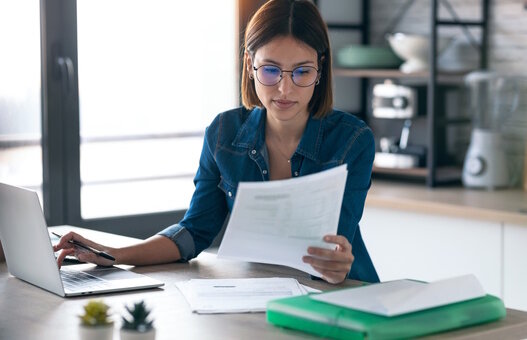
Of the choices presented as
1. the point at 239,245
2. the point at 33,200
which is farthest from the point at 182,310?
the point at 33,200

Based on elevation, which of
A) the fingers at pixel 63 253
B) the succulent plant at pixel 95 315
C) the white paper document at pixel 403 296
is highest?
the succulent plant at pixel 95 315

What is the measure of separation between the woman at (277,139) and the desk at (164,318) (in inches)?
7.2

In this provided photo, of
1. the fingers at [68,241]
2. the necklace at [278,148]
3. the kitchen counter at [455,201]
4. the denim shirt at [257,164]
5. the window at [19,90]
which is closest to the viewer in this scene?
the fingers at [68,241]

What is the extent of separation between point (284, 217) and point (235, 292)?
187 mm

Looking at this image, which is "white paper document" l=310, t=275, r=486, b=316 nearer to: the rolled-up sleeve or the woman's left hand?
the woman's left hand

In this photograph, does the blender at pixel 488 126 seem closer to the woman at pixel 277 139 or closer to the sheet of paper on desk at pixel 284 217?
the woman at pixel 277 139

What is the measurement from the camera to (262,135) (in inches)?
91.5

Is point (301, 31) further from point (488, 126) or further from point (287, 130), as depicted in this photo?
point (488, 126)

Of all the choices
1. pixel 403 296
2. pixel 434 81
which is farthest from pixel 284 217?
pixel 434 81

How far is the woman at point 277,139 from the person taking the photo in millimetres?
2168

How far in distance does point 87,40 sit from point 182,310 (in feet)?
8.82

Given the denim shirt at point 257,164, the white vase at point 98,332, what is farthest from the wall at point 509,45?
the white vase at point 98,332

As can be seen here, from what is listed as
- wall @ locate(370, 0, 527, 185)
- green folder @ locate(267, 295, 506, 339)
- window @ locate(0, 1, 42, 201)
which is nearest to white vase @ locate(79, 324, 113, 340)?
green folder @ locate(267, 295, 506, 339)

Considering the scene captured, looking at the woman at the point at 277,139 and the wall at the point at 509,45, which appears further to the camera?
the wall at the point at 509,45
